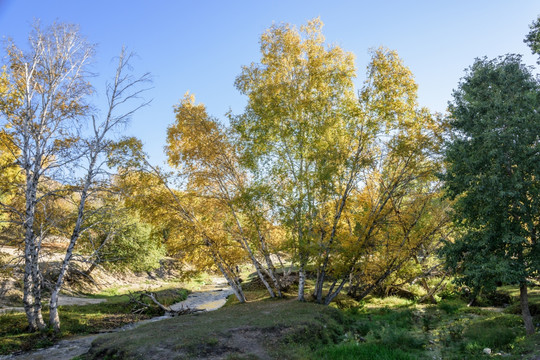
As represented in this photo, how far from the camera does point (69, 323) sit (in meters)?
14.8

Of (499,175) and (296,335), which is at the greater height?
Answer: (499,175)

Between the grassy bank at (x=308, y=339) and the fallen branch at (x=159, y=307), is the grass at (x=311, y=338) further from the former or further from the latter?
the fallen branch at (x=159, y=307)

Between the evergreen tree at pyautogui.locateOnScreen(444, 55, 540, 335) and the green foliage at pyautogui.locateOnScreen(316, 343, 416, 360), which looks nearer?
the green foliage at pyautogui.locateOnScreen(316, 343, 416, 360)

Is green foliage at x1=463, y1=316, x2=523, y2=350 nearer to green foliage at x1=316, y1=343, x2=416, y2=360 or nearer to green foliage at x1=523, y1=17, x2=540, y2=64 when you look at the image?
green foliage at x1=316, y1=343, x2=416, y2=360

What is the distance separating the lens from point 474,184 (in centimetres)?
1091

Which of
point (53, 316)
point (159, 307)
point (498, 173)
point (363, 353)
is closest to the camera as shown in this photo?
point (363, 353)

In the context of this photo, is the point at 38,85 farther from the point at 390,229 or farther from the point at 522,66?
the point at 522,66

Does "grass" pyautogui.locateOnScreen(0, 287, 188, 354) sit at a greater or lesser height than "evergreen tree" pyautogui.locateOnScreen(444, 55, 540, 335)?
lesser

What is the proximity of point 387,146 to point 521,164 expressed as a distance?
5.65 meters

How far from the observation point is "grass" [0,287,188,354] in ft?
38.4

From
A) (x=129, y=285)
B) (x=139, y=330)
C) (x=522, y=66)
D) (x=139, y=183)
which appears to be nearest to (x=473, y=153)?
(x=522, y=66)

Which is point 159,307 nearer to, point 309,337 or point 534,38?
point 309,337

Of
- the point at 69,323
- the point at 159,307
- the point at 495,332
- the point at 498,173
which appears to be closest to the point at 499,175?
the point at 498,173

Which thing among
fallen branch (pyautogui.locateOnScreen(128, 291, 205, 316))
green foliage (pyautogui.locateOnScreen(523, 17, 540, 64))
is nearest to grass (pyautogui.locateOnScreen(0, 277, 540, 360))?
fallen branch (pyautogui.locateOnScreen(128, 291, 205, 316))
